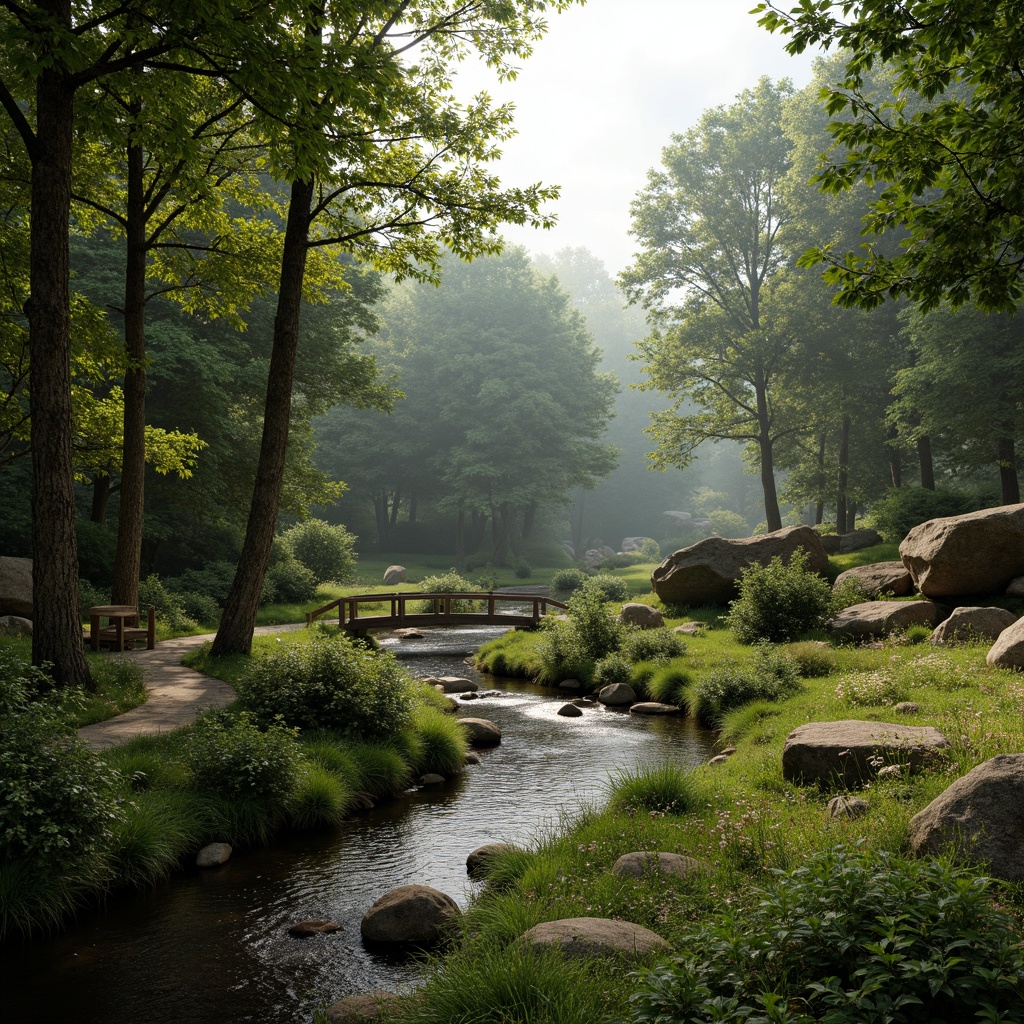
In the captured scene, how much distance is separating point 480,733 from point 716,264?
25736mm

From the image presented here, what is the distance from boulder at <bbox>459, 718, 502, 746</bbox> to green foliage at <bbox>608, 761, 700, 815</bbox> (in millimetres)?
4371

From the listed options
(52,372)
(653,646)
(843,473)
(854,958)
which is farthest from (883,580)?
(52,372)

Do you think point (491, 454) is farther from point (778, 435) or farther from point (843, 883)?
point (843, 883)

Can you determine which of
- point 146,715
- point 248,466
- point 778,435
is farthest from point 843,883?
point 778,435

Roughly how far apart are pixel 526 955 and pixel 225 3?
28.9ft

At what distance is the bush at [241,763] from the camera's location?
823 cm

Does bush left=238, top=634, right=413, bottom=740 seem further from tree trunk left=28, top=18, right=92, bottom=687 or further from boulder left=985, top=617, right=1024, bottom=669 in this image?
boulder left=985, top=617, right=1024, bottom=669

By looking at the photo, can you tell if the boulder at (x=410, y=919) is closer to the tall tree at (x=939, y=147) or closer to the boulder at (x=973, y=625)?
the tall tree at (x=939, y=147)

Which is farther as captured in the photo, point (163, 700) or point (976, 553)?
point (976, 553)

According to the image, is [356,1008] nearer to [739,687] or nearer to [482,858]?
[482,858]

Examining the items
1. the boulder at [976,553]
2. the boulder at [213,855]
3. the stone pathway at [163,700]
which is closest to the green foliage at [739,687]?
the boulder at [976,553]

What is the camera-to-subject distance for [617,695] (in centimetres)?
1527

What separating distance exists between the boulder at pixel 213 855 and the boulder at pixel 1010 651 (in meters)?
10.0

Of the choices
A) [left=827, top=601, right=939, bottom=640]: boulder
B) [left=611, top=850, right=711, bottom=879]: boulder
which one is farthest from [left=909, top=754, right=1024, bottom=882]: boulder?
[left=827, top=601, right=939, bottom=640]: boulder
